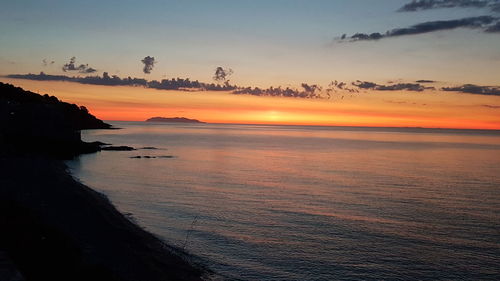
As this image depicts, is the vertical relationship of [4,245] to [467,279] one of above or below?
above

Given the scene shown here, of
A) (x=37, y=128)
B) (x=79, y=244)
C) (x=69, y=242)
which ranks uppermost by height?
(x=37, y=128)

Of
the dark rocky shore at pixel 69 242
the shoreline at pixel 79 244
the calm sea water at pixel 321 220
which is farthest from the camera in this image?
the calm sea water at pixel 321 220

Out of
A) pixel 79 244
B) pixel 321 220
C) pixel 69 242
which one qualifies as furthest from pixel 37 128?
pixel 69 242

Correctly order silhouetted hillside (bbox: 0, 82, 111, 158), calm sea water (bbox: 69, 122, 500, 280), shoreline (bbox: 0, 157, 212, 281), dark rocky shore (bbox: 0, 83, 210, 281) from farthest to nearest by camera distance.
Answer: silhouetted hillside (bbox: 0, 82, 111, 158)
calm sea water (bbox: 69, 122, 500, 280)
shoreline (bbox: 0, 157, 212, 281)
dark rocky shore (bbox: 0, 83, 210, 281)

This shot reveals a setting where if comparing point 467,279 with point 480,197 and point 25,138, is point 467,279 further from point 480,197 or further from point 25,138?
point 25,138

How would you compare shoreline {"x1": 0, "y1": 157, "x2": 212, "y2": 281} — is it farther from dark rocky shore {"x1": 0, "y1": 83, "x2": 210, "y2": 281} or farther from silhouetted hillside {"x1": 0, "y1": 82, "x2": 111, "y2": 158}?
silhouetted hillside {"x1": 0, "y1": 82, "x2": 111, "y2": 158}

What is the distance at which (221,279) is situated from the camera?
23.6 meters

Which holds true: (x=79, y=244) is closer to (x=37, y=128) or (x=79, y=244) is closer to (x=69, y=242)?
(x=69, y=242)

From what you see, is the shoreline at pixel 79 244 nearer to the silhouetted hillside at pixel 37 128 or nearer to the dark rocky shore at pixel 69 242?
the dark rocky shore at pixel 69 242

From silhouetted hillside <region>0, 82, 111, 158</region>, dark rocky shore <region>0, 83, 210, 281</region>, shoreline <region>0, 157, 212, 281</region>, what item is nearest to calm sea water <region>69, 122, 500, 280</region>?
shoreline <region>0, 157, 212, 281</region>

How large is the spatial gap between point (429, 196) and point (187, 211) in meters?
30.4

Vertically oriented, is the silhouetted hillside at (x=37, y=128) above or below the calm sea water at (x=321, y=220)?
above

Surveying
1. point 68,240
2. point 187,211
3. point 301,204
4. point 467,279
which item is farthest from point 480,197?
point 68,240

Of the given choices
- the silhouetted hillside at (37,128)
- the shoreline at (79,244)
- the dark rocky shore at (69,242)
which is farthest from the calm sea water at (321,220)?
the silhouetted hillside at (37,128)
